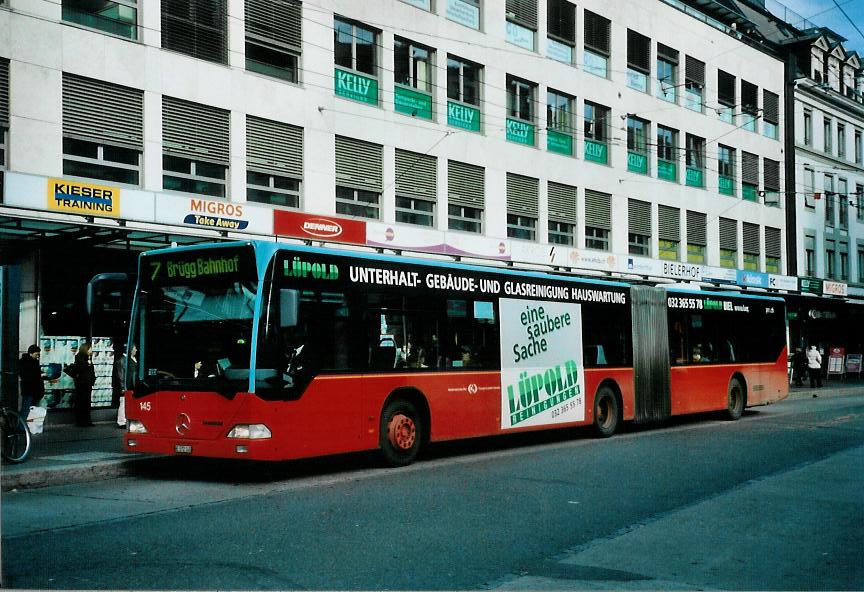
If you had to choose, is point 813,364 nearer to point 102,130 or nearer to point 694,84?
point 694,84

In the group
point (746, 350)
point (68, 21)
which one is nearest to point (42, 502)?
point (68, 21)

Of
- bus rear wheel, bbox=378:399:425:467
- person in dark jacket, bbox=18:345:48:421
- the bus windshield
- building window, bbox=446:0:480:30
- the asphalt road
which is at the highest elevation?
building window, bbox=446:0:480:30

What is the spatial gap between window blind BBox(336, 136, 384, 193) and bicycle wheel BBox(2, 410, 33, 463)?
13.2 metres

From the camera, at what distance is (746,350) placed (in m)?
22.6

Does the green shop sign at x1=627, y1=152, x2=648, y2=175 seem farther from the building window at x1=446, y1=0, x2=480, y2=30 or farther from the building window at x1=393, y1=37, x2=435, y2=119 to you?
the building window at x1=393, y1=37, x2=435, y2=119

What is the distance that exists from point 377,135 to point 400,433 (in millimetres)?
13699

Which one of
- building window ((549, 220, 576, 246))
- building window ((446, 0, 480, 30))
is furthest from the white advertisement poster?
building window ((549, 220, 576, 246))

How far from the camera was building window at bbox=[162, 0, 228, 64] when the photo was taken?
21078 mm

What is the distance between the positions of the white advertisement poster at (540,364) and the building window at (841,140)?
131ft

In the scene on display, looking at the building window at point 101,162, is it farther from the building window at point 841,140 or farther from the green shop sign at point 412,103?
the building window at point 841,140

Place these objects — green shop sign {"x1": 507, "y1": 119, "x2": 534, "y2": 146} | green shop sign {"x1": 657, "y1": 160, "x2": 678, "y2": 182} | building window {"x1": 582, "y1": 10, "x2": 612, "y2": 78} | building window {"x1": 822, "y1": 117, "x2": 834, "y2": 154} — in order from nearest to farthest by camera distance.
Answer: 1. green shop sign {"x1": 507, "y1": 119, "x2": 534, "y2": 146}
2. building window {"x1": 582, "y1": 10, "x2": 612, "y2": 78}
3. green shop sign {"x1": 657, "y1": 160, "x2": 678, "y2": 182}
4. building window {"x1": 822, "y1": 117, "x2": 834, "y2": 154}

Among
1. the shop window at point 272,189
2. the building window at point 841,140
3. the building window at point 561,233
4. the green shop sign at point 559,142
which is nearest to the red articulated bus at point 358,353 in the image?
the shop window at point 272,189

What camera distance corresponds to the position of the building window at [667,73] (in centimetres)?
3750

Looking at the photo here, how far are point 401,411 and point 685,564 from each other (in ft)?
22.2
